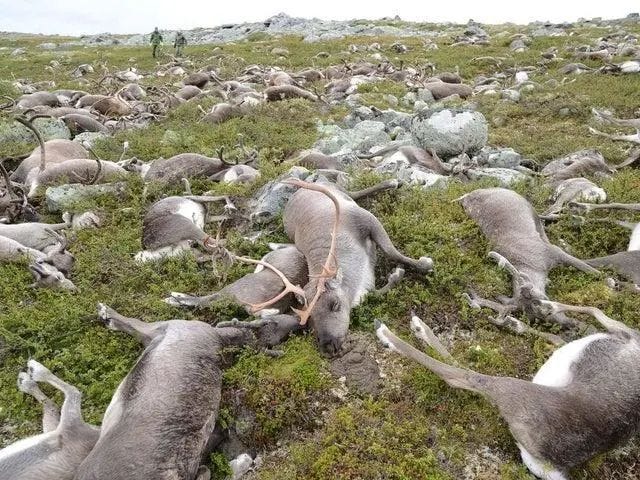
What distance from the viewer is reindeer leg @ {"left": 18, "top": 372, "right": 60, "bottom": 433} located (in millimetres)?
5160

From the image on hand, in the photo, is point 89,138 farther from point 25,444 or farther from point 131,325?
point 25,444

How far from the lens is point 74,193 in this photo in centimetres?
968

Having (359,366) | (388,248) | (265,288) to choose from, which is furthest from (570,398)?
(265,288)

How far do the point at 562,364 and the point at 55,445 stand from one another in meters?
4.55

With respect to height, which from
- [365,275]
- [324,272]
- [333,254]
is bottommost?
[365,275]

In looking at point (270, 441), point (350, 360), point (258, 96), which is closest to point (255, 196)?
point (350, 360)

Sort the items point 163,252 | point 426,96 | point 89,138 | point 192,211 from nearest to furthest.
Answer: point 163,252
point 192,211
point 89,138
point 426,96

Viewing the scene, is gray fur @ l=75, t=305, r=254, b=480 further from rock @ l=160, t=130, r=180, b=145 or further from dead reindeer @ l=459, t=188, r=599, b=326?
rock @ l=160, t=130, r=180, b=145

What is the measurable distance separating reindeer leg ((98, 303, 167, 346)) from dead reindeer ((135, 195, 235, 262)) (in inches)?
58.5

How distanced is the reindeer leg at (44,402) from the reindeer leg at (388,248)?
13.2 feet

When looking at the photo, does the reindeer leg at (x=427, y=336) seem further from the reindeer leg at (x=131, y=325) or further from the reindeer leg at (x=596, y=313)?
the reindeer leg at (x=131, y=325)

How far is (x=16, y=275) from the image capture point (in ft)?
24.7

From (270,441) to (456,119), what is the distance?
25.2 ft

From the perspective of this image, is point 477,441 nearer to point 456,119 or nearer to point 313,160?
point 313,160
